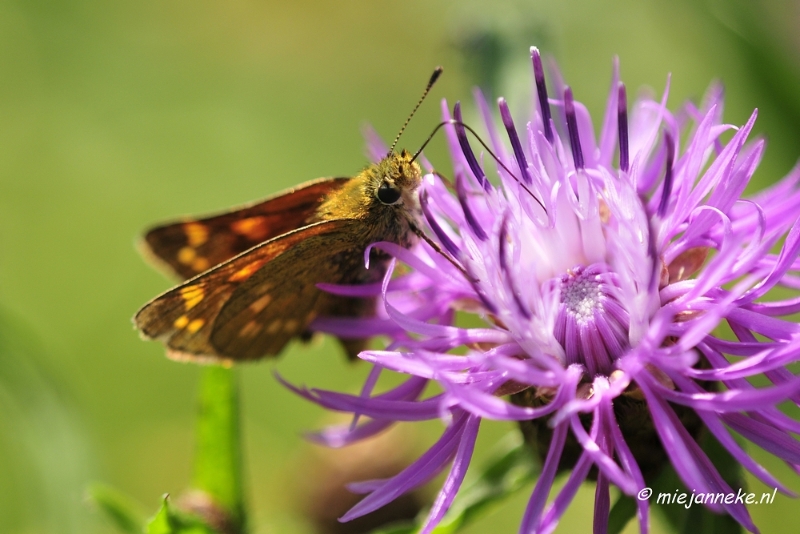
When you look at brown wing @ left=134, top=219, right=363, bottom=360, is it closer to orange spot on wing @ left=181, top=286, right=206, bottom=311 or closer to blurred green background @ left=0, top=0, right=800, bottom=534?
orange spot on wing @ left=181, top=286, right=206, bottom=311

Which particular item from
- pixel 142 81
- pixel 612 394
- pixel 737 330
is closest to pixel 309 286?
pixel 612 394

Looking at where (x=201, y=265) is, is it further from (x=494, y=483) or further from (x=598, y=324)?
(x=598, y=324)

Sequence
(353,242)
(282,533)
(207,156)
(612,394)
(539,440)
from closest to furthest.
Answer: (612,394) → (539,440) → (353,242) → (282,533) → (207,156)

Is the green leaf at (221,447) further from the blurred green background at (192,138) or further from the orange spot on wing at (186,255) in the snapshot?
the orange spot on wing at (186,255)

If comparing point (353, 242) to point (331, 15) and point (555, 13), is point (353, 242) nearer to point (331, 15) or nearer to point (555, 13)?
point (555, 13)

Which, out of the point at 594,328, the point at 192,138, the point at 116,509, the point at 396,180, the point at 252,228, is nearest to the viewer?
the point at 594,328

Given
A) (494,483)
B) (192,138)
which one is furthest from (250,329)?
(192,138)
